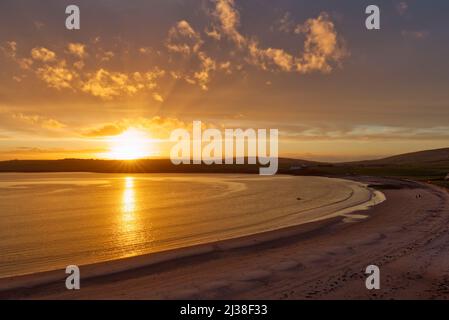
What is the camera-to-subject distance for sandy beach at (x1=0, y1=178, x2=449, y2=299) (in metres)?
15.0

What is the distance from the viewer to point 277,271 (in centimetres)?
1783

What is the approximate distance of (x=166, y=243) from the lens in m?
26.7

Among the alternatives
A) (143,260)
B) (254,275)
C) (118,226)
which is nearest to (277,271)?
(254,275)

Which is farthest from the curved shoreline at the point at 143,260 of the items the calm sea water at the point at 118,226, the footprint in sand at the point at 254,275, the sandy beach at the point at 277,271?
the footprint in sand at the point at 254,275

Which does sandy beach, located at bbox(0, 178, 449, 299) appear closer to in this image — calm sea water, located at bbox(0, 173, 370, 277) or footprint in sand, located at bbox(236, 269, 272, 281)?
footprint in sand, located at bbox(236, 269, 272, 281)

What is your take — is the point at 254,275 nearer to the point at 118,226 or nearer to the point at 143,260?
the point at 143,260

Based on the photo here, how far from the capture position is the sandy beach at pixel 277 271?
15.0 meters

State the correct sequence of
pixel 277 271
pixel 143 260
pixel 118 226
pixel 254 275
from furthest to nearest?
pixel 118 226 → pixel 143 260 → pixel 277 271 → pixel 254 275

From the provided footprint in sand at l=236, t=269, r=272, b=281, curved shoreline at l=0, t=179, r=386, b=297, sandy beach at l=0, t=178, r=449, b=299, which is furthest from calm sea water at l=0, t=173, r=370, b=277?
footprint in sand at l=236, t=269, r=272, b=281

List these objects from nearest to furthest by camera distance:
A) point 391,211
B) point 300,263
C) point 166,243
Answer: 1. point 300,263
2. point 166,243
3. point 391,211
